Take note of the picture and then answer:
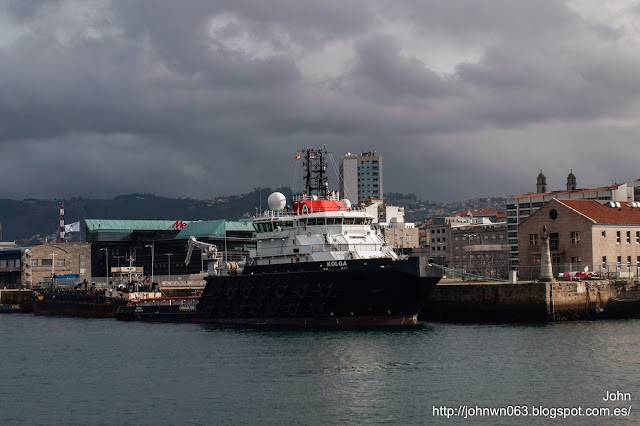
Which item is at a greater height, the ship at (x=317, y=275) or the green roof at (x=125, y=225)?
the green roof at (x=125, y=225)

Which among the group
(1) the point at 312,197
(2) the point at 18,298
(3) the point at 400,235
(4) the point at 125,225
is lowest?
(2) the point at 18,298

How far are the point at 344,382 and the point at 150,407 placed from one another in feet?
28.9

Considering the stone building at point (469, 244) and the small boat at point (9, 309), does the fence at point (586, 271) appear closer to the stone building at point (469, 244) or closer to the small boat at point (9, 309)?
the stone building at point (469, 244)

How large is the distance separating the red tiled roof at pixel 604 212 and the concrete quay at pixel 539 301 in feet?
31.1

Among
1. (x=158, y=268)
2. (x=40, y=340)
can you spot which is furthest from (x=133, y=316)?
(x=158, y=268)

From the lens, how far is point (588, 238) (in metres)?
68.3

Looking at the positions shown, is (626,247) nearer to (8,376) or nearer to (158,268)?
(8,376)

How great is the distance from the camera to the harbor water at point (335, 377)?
3178cm

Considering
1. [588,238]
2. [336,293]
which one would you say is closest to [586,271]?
[588,238]

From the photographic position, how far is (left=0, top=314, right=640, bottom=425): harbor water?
104ft

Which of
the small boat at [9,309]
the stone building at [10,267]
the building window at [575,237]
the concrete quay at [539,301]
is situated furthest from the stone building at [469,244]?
the stone building at [10,267]

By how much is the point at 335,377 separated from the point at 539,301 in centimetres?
2531

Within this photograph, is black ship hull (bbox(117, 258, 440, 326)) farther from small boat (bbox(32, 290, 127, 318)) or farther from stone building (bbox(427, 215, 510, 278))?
stone building (bbox(427, 215, 510, 278))

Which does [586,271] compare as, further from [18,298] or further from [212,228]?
[212,228]
